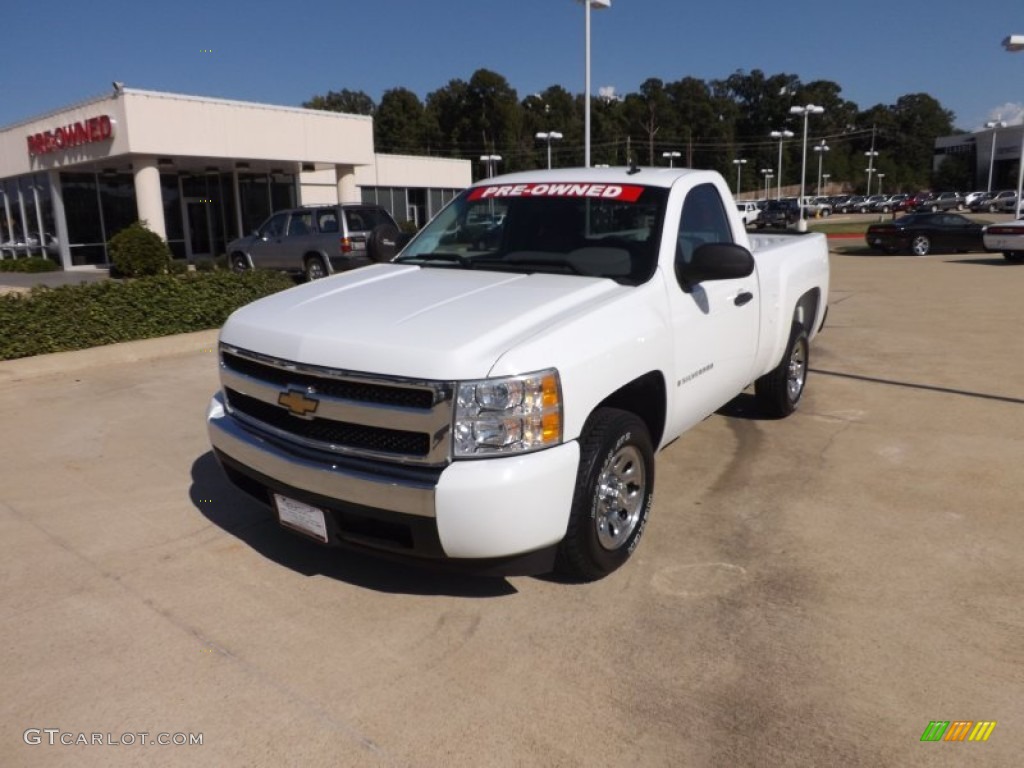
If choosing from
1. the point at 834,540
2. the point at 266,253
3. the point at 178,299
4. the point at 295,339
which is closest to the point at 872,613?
→ the point at 834,540

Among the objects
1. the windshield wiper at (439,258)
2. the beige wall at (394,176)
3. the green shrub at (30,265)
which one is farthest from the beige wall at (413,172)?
the windshield wiper at (439,258)

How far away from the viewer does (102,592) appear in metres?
3.81

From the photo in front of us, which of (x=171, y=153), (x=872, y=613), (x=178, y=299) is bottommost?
(x=872, y=613)

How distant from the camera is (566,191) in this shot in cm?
473

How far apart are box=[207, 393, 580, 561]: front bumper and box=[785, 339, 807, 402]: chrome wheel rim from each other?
151 inches

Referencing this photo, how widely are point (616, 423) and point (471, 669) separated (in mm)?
1232

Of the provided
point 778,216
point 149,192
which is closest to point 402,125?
point 778,216

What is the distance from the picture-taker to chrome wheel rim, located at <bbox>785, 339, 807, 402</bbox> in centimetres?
657

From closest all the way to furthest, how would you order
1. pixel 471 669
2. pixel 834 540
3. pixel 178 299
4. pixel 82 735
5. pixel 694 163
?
1. pixel 82 735
2. pixel 471 669
3. pixel 834 540
4. pixel 178 299
5. pixel 694 163

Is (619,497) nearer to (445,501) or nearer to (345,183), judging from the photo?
(445,501)

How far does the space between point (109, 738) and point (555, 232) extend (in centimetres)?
324

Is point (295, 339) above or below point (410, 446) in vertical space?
above

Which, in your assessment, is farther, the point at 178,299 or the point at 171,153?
the point at 171,153

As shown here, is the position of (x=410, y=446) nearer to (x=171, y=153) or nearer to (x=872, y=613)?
(x=872, y=613)
